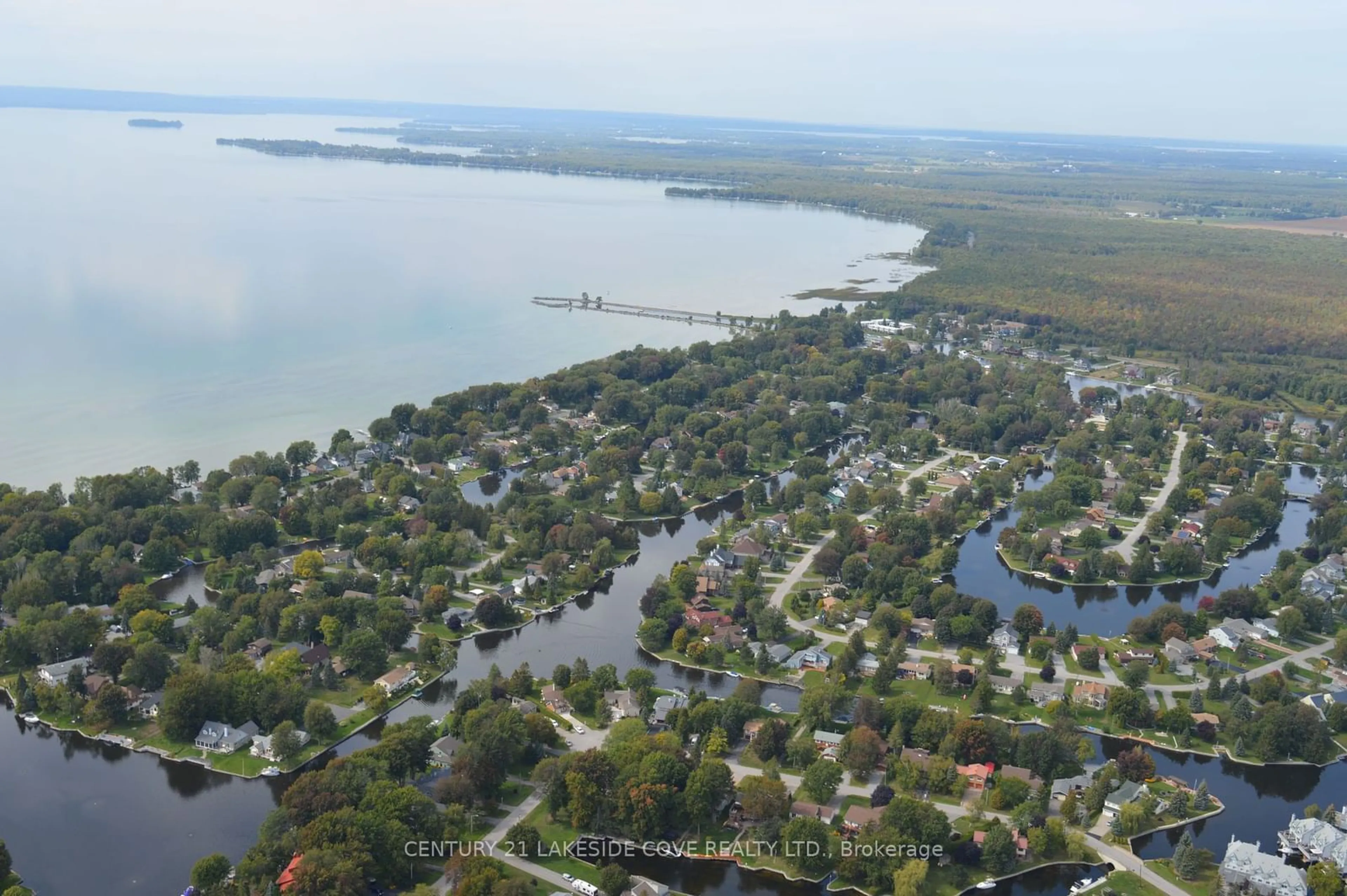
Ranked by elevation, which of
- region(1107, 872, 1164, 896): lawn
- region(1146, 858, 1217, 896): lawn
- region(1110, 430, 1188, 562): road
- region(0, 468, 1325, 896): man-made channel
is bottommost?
region(0, 468, 1325, 896): man-made channel

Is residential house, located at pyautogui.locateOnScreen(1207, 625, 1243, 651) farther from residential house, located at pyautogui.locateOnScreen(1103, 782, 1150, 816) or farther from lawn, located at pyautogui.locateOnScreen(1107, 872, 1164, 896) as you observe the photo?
lawn, located at pyautogui.locateOnScreen(1107, 872, 1164, 896)

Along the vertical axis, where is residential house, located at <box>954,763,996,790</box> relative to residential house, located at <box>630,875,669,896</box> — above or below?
above

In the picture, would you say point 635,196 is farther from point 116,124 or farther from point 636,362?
point 116,124

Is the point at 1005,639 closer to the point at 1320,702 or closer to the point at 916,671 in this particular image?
the point at 916,671

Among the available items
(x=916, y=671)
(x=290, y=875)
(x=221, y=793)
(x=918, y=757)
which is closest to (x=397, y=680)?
(x=221, y=793)

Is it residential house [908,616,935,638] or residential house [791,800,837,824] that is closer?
residential house [791,800,837,824]

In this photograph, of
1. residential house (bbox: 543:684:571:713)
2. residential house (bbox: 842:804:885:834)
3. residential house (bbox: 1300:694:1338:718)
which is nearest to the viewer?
residential house (bbox: 842:804:885:834)

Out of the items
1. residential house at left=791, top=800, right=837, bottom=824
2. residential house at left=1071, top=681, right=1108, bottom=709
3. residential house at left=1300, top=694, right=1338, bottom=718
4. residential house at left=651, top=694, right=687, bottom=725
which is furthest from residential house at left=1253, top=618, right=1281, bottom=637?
residential house at left=651, top=694, right=687, bottom=725
